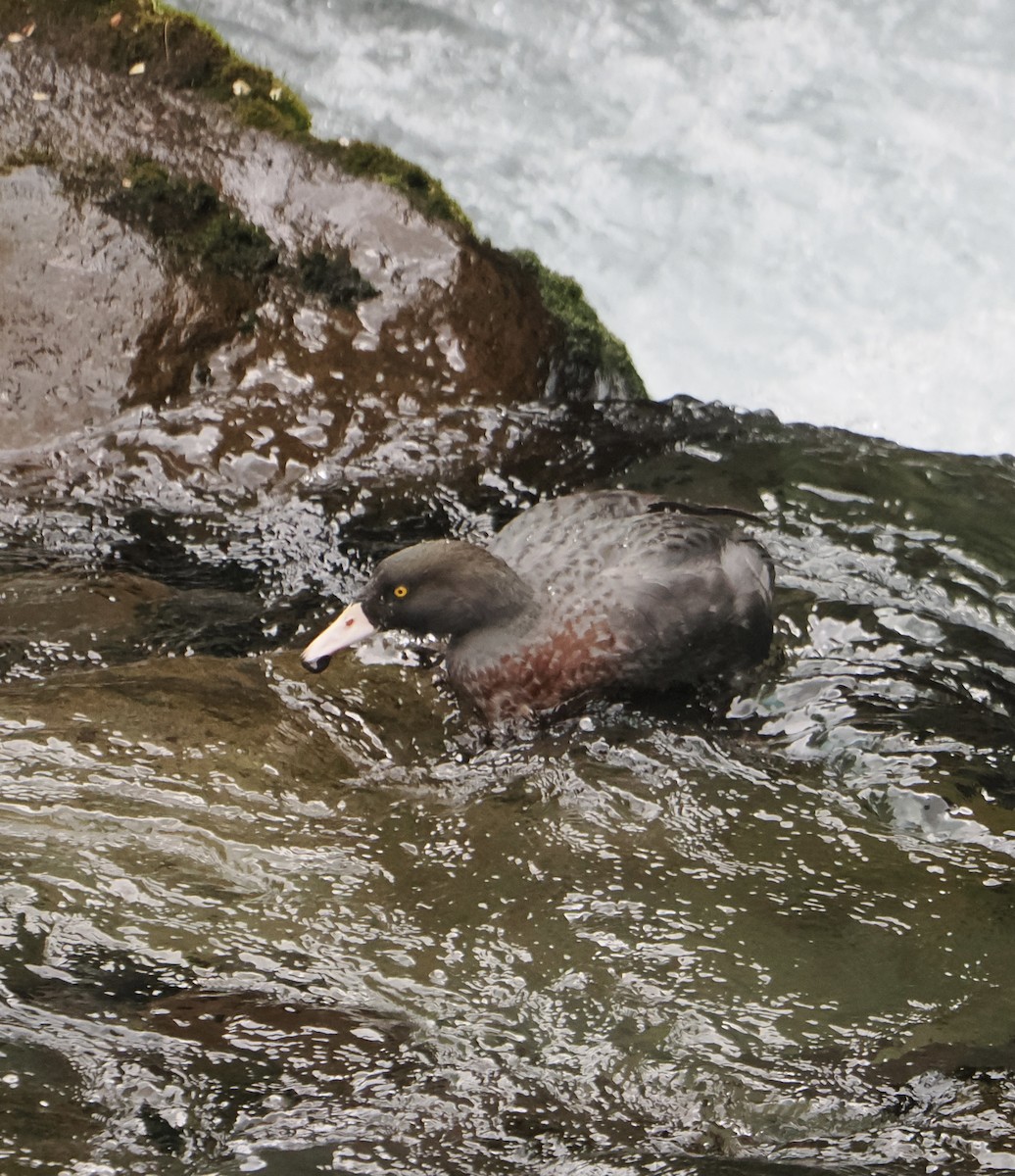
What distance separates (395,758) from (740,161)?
6.24 metres

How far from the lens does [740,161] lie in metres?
8.88

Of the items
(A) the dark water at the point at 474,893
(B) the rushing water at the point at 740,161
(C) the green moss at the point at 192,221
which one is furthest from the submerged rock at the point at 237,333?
(B) the rushing water at the point at 740,161

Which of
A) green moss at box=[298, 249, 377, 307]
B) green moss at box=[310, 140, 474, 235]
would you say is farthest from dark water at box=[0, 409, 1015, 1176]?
green moss at box=[310, 140, 474, 235]

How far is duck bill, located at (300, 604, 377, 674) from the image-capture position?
407 centimetres

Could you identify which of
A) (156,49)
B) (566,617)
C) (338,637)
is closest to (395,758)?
(338,637)

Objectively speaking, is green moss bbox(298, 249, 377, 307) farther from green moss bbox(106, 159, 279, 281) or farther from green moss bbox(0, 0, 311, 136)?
green moss bbox(0, 0, 311, 136)

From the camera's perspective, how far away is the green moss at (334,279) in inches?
218

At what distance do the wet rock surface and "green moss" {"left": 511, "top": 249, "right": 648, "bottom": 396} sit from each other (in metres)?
0.04

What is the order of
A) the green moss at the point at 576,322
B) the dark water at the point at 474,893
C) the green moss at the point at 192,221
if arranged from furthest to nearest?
the green moss at the point at 576,322 → the green moss at the point at 192,221 → the dark water at the point at 474,893

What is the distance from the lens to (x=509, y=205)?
8.61 metres

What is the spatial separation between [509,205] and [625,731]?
17.5ft

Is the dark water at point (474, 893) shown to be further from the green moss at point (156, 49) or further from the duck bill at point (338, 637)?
the green moss at point (156, 49)

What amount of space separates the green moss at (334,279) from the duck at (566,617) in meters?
1.71

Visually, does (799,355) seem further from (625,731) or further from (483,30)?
(625,731)
